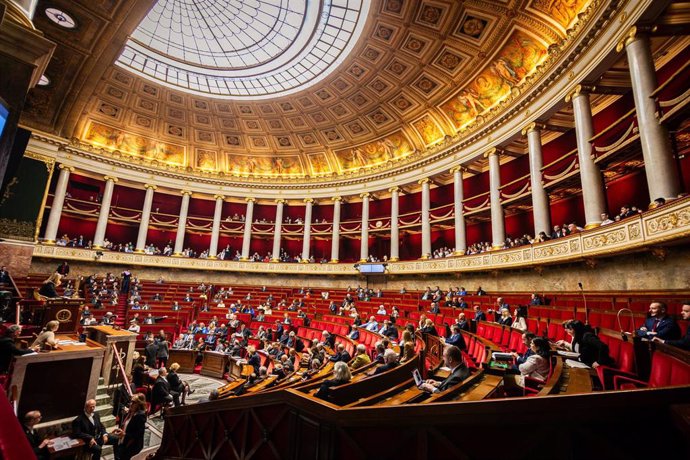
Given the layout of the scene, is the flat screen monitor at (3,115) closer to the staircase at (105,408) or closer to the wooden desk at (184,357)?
the staircase at (105,408)

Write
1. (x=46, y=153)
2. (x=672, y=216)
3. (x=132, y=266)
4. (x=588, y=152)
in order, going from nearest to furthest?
(x=672, y=216), (x=588, y=152), (x=46, y=153), (x=132, y=266)

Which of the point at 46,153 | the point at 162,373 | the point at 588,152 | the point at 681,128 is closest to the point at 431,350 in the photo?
the point at 162,373

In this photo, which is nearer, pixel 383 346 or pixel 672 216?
pixel 383 346

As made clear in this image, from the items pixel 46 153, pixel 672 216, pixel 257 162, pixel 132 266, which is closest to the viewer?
pixel 672 216

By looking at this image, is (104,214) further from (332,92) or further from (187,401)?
(187,401)

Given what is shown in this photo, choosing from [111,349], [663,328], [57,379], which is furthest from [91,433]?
[663,328]

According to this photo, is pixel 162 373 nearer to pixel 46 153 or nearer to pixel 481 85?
pixel 481 85

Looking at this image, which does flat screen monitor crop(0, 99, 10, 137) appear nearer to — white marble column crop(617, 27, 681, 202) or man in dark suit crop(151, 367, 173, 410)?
man in dark suit crop(151, 367, 173, 410)

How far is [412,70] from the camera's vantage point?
16.0 metres

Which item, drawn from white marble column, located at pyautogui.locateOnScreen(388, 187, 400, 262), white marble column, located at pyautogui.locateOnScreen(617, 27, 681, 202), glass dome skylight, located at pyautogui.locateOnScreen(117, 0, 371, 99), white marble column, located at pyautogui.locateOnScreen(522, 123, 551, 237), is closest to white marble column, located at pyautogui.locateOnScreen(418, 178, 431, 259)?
white marble column, located at pyautogui.locateOnScreen(388, 187, 400, 262)

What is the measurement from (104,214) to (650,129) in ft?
84.6

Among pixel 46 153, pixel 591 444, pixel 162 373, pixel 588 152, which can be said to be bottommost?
pixel 162 373

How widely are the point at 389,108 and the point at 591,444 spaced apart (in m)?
19.0

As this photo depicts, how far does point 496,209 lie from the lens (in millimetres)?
13891
